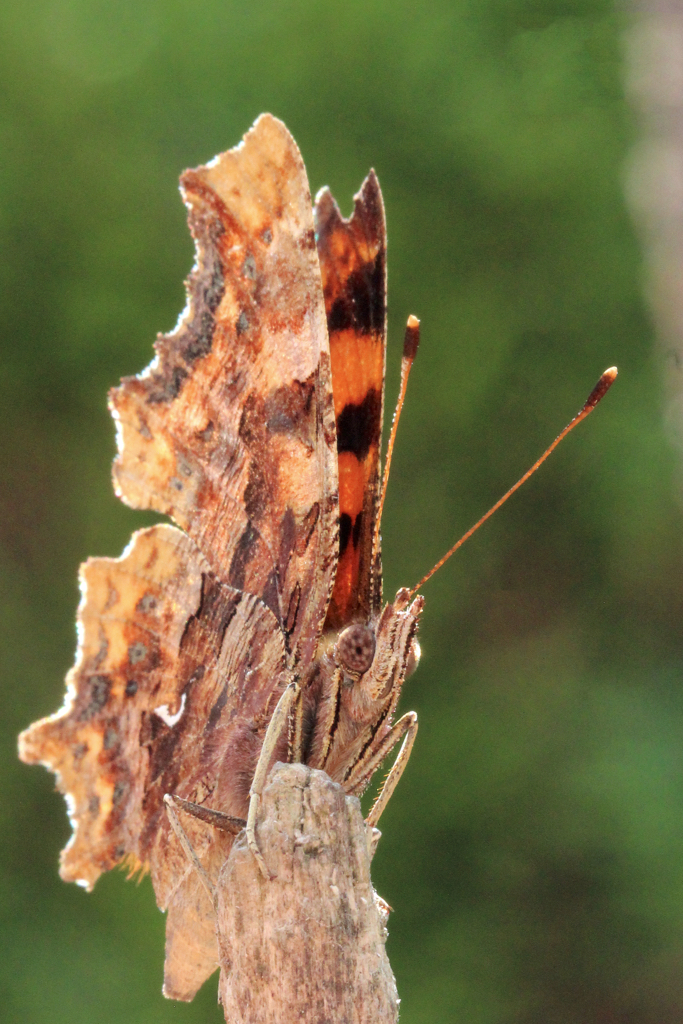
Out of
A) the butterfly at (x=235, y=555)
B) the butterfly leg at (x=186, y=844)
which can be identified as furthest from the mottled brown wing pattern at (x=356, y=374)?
the butterfly leg at (x=186, y=844)

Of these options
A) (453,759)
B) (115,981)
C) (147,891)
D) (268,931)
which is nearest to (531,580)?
(453,759)

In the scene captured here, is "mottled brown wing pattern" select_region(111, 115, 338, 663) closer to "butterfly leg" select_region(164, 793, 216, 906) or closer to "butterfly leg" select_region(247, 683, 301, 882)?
"butterfly leg" select_region(247, 683, 301, 882)

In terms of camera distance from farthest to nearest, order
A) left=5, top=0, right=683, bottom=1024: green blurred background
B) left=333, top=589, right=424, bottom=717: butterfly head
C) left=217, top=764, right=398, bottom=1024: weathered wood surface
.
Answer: left=5, top=0, right=683, bottom=1024: green blurred background, left=333, top=589, right=424, bottom=717: butterfly head, left=217, top=764, right=398, bottom=1024: weathered wood surface

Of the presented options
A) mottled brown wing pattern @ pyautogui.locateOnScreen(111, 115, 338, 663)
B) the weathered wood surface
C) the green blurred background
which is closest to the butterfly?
mottled brown wing pattern @ pyautogui.locateOnScreen(111, 115, 338, 663)

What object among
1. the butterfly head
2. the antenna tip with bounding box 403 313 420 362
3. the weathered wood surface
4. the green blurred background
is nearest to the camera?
the weathered wood surface

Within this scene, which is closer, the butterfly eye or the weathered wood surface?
the weathered wood surface

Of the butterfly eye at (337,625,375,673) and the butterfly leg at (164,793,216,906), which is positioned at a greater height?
the butterfly eye at (337,625,375,673)

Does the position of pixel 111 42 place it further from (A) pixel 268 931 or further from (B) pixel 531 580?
(A) pixel 268 931
